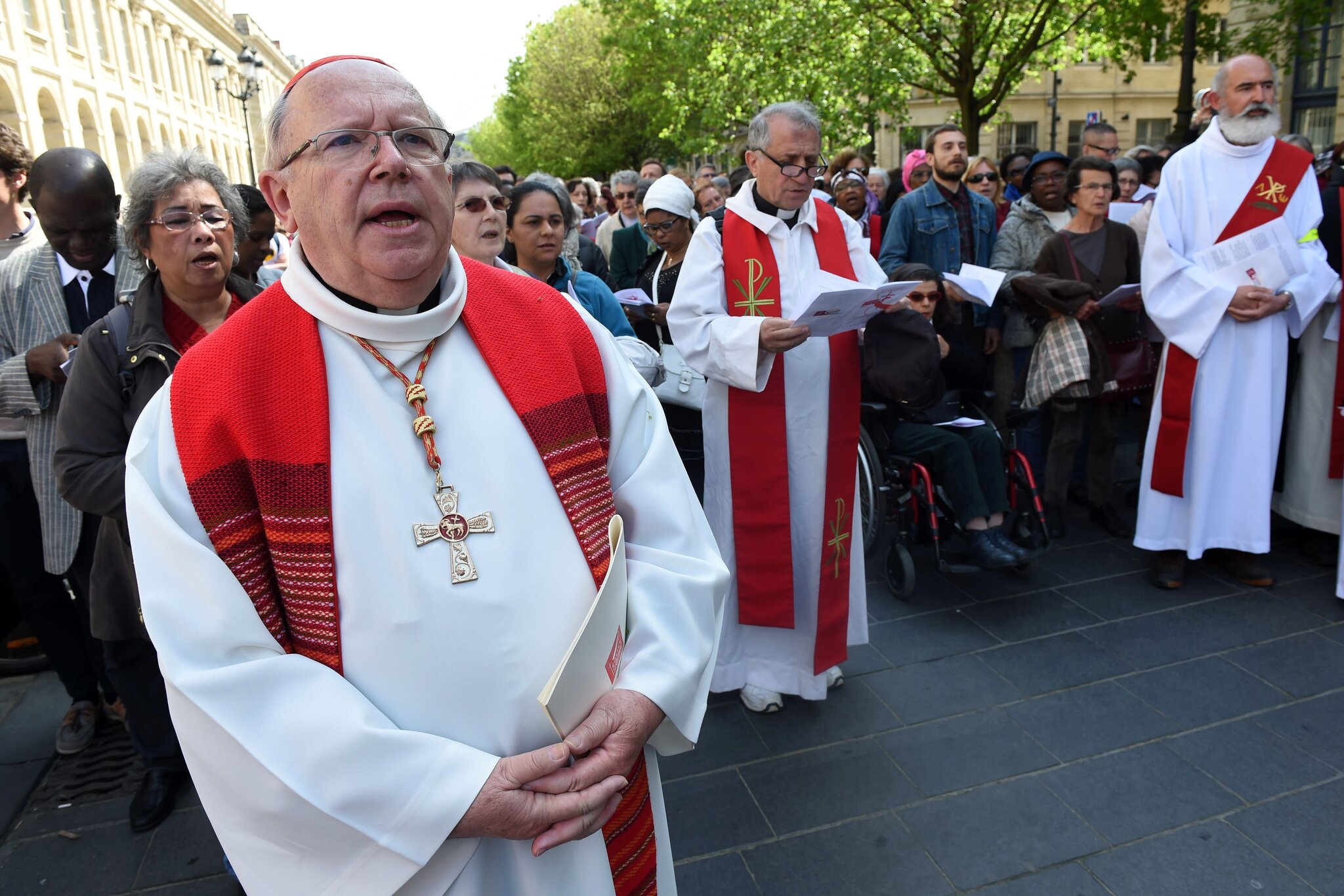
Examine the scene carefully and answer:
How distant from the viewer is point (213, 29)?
54875 millimetres

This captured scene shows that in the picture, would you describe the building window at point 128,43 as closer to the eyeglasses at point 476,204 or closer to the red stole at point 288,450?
A: the eyeglasses at point 476,204

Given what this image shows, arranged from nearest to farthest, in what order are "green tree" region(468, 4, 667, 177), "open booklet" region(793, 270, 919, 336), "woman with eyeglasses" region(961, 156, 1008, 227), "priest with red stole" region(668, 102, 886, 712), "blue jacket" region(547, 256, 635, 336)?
"open booklet" region(793, 270, 919, 336), "priest with red stole" region(668, 102, 886, 712), "blue jacket" region(547, 256, 635, 336), "woman with eyeglasses" region(961, 156, 1008, 227), "green tree" region(468, 4, 667, 177)

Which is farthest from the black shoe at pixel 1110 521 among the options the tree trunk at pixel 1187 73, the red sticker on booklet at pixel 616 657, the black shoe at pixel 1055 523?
the tree trunk at pixel 1187 73

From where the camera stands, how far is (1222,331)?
14.4 feet

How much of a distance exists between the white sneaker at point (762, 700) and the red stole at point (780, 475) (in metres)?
0.22

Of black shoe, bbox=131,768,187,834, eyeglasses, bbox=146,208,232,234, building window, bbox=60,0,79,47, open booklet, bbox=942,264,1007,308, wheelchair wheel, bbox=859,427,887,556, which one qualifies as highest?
building window, bbox=60,0,79,47

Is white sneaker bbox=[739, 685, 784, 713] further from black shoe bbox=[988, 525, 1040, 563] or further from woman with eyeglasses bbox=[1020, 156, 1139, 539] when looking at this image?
woman with eyeglasses bbox=[1020, 156, 1139, 539]

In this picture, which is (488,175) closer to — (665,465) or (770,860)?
(665,465)

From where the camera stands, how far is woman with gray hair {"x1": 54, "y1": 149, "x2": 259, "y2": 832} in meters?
2.45

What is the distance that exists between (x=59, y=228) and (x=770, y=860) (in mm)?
3042

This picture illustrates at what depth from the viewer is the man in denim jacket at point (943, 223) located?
546 cm

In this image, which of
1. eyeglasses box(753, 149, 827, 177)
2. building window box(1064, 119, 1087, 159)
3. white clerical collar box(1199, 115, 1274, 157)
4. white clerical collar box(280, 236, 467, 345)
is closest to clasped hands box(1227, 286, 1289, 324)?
white clerical collar box(1199, 115, 1274, 157)

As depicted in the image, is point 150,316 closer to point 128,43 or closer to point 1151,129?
point 1151,129

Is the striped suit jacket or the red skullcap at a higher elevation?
the red skullcap
